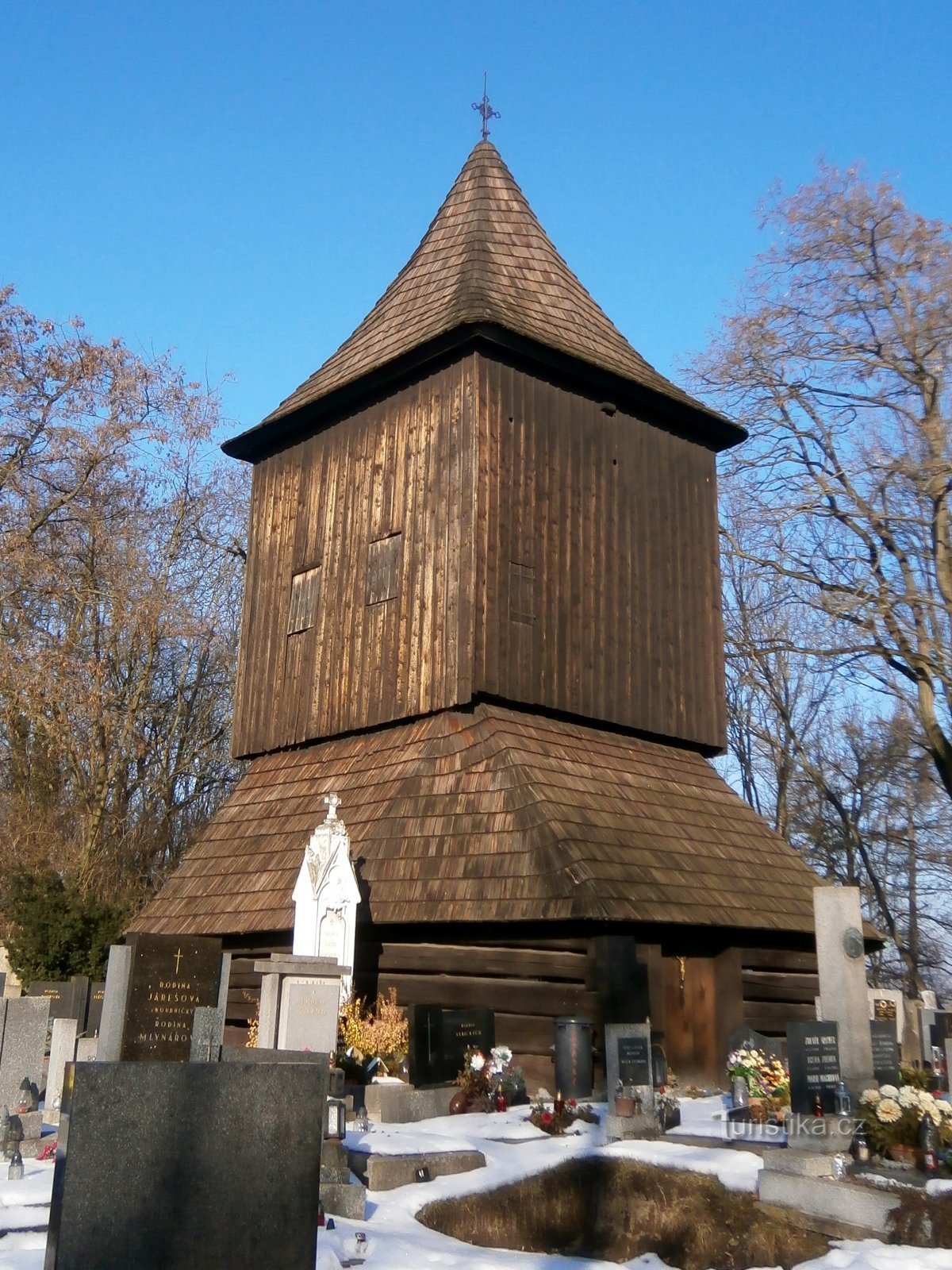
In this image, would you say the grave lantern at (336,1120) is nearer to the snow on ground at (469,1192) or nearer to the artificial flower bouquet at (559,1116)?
the snow on ground at (469,1192)

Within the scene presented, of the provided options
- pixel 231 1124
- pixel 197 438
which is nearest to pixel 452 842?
pixel 231 1124

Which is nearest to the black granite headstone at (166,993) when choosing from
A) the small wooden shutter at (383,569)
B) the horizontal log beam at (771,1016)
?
the horizontal log beam at (771,1016)

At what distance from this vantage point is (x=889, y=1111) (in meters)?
8.20

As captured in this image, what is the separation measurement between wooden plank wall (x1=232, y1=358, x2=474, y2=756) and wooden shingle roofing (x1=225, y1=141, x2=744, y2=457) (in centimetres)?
69

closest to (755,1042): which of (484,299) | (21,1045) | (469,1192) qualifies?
(469,1192)

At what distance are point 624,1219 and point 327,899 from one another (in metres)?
5.04

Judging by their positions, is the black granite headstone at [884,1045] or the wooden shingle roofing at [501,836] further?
the wooden shingle roofing at [501,836]

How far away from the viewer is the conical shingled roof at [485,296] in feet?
53.1

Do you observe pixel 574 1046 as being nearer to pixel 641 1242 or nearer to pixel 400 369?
pixel 641 1242

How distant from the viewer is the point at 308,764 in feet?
53.4

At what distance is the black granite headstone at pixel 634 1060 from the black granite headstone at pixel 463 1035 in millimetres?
1733

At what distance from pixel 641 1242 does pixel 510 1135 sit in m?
1.51

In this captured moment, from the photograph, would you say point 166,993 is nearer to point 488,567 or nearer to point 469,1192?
point 469,1192

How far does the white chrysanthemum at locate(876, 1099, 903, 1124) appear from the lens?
26.8ft
